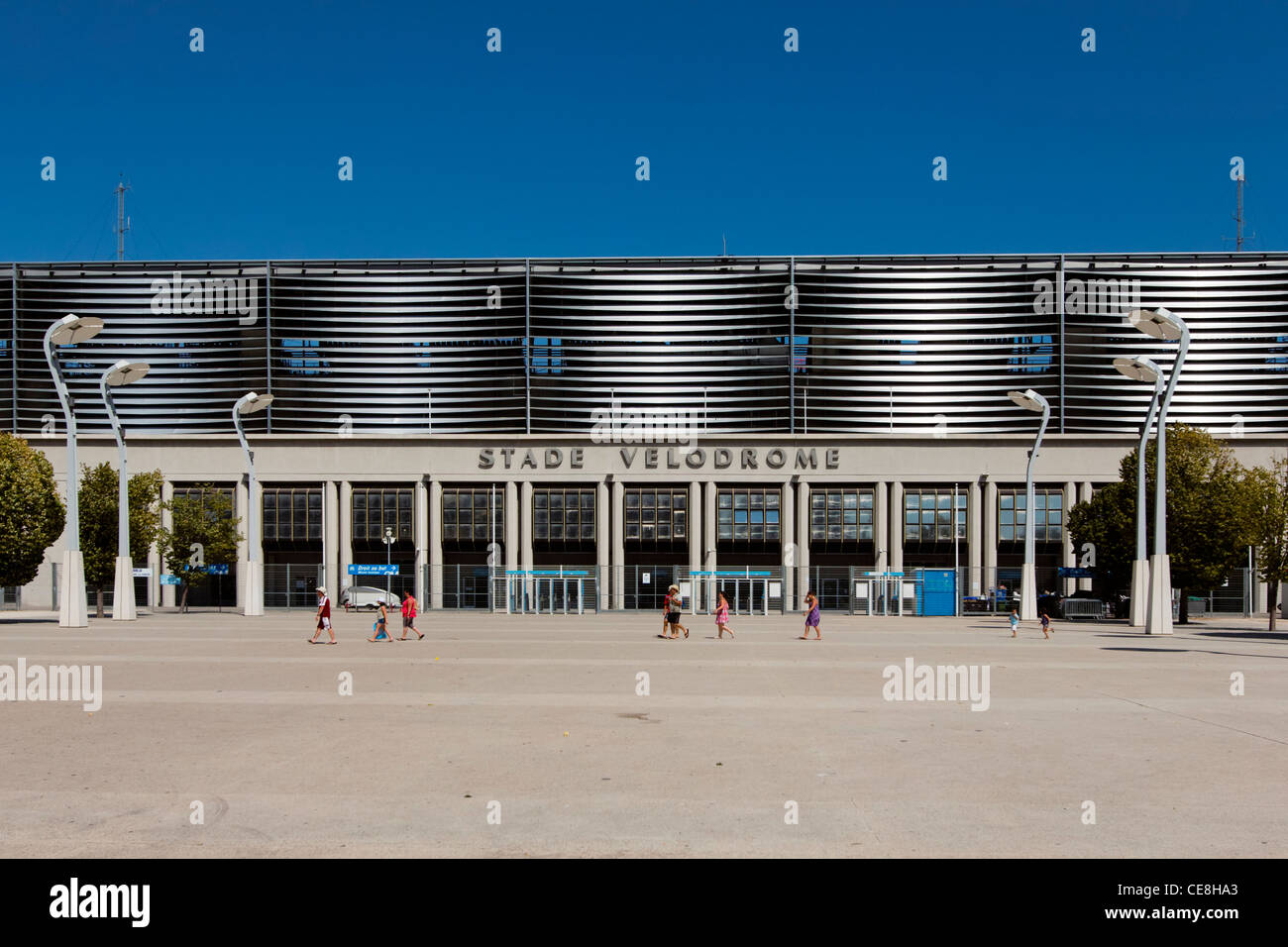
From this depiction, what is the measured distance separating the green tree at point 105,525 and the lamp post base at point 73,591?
46.1ft

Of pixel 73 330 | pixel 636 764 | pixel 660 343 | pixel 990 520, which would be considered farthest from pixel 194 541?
pixel 636 764

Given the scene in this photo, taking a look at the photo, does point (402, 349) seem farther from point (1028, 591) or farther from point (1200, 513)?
point (1200, 513)

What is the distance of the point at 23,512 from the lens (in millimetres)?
40125

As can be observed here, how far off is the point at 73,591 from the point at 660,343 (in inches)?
1882

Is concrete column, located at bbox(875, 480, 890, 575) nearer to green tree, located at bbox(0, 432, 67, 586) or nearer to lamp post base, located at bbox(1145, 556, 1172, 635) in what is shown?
lamp post base, located at bbox(1145, 556, 1172, 635)

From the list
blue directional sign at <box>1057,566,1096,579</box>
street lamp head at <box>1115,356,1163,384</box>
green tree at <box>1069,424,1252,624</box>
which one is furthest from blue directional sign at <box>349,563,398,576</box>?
street lamp head at <box>1115,356,1163,384</box>

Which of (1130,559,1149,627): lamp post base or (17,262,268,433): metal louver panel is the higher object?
(17,262,268,433): metal louver panel

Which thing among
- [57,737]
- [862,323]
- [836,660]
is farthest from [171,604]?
[57,737]

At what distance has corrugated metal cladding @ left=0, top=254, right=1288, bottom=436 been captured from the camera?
7419 centimetres

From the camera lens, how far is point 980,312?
74.8 meters

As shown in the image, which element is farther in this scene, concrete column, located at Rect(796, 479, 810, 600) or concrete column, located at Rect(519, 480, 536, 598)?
concrete column, located at Rect(519, 480, 536, 598)

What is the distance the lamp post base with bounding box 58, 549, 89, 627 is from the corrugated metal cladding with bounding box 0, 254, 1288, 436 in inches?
1596
